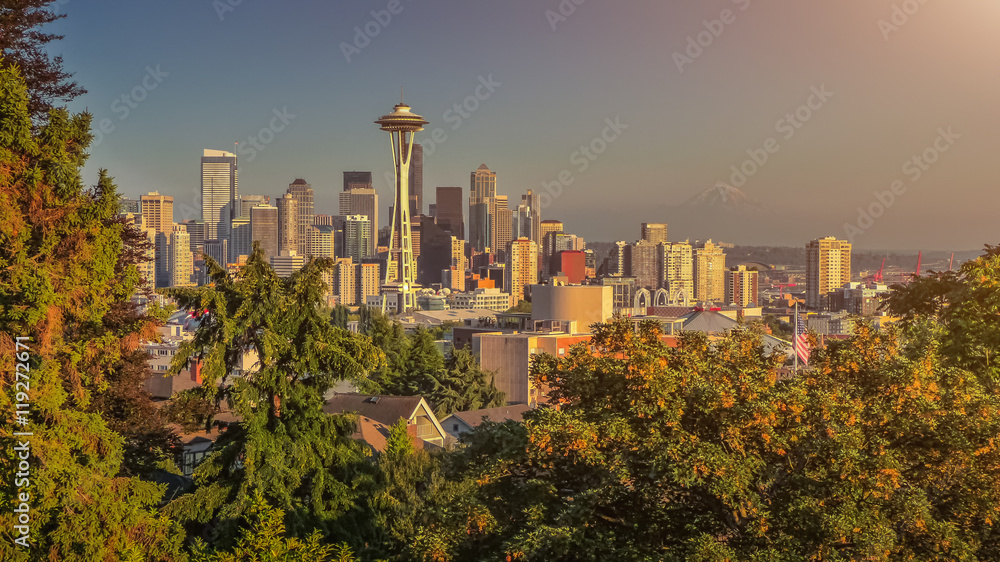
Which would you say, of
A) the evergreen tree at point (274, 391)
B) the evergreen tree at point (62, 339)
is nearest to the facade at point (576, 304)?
the evergreen tree at point (274, 391)

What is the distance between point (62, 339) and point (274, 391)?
10.2ft

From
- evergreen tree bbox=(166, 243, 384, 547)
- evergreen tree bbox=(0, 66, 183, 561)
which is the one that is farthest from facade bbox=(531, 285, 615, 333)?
evergreen tree bbox=(0, 66, 183, 561)

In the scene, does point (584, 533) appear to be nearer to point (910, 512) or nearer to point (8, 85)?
point (910, 512)

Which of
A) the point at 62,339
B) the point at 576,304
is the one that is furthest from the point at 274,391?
the point at 576,304

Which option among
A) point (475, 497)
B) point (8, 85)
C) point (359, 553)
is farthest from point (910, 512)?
point (8, 85)

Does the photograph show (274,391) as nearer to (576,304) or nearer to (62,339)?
(62,339)

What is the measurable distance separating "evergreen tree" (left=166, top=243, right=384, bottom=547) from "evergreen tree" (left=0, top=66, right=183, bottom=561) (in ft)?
3.35

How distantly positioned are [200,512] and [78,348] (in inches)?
118

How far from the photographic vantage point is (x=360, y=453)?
16.5m

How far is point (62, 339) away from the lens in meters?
14.5

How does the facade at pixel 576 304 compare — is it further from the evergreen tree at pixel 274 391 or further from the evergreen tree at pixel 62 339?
the evergreen tree at pixel 62 339

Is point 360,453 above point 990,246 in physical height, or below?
below

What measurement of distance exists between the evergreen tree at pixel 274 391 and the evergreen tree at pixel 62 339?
1.02 metres

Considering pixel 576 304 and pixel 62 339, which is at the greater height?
pixel 62 339
